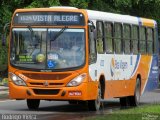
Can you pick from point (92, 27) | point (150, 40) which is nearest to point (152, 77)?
point (150, 40)

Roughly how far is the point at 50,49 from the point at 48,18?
3.07 ft

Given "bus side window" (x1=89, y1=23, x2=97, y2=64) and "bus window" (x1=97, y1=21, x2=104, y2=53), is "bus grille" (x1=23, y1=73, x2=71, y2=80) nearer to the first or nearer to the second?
"bus side window" (x1=89, y1=23, x2=97, y2=64)

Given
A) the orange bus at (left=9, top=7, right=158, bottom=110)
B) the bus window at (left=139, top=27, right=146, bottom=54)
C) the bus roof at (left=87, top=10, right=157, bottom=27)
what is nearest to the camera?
the orange bus at (left=9, top=7, right=158, bottom=110)

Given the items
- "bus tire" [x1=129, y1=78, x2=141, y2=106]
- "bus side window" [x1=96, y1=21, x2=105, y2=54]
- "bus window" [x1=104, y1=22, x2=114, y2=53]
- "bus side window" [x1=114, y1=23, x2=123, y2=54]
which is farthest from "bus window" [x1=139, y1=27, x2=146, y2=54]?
"bus side window" [x1=96, y1=21, x2=105, y2=54]

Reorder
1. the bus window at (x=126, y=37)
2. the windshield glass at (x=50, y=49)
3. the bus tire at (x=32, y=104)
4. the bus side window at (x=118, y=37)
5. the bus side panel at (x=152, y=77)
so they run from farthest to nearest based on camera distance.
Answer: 1. the bus side panel at (x=152, y=77)
2. the bus window at (x=126, y=37)
3. the bus side window at (x=118, y=37)
4. the bus tire at (x=32, y=104)
5. the windshield glass at (x=50, y=49)

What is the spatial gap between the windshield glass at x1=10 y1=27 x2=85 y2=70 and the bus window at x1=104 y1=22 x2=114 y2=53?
198cm

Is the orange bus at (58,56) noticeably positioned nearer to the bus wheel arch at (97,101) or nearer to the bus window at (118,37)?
the bus wheel arch at (97,101)

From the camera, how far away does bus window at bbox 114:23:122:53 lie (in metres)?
22.3

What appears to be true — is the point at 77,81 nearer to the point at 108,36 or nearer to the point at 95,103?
the point at 95,103

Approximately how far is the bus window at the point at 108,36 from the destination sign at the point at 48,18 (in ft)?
6.15

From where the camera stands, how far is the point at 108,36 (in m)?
21.5

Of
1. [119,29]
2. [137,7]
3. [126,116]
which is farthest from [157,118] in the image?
[137,7]

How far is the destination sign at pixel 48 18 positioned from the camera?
19.7 metres

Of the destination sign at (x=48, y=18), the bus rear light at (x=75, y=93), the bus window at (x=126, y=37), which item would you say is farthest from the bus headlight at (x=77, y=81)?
the bus window at (x=126, y=37)
